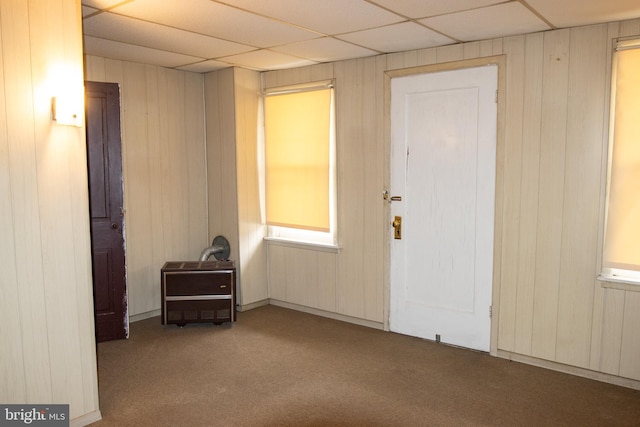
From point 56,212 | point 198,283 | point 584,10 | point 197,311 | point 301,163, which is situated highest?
point 584,10

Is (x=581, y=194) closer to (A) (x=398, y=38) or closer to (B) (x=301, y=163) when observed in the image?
(A) (x=398, y=38)

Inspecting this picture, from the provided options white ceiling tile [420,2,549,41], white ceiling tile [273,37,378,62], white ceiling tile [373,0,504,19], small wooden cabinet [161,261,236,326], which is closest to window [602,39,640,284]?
white ceiling tile [420,2,549,41]

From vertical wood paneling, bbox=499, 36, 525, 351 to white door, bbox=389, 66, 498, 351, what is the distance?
106mm

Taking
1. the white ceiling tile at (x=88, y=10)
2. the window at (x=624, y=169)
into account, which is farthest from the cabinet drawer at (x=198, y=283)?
the window at (x=624, y=169)

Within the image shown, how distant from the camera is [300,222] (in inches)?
198

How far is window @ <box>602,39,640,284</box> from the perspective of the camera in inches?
126

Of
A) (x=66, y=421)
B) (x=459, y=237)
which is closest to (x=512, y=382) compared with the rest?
(x=459, y=237)

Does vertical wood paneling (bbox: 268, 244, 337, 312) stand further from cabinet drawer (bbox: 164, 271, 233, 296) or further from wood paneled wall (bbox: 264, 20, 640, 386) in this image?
wood paneled wall (bbox: 264, 20, 640, 386)

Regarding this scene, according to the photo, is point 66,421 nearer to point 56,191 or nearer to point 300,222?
point 56,191

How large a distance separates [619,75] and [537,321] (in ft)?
5.91

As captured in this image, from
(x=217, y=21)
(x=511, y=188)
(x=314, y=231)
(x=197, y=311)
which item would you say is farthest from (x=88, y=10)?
(x=511, y=188)

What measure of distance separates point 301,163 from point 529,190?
221 cm

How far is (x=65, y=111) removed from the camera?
265cm

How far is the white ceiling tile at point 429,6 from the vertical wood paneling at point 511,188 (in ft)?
2.79
